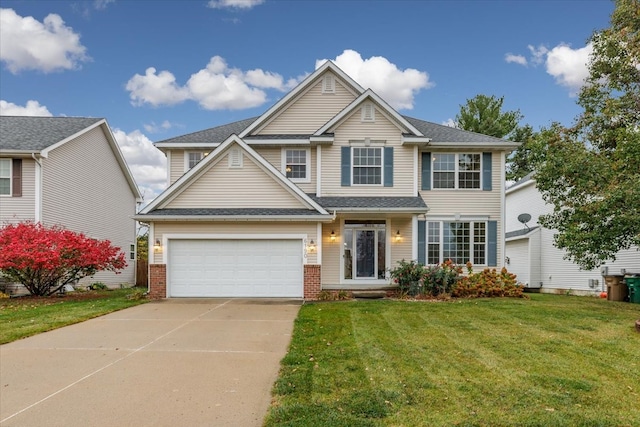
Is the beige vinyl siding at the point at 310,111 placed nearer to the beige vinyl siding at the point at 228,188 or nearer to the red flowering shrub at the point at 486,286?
the beige vinyl siding at the point at 228,188

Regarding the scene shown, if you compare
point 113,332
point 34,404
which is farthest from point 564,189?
point 34,404

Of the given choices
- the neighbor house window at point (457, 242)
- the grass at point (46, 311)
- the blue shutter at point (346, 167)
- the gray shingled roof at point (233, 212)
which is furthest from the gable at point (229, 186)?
the neighbor house window at point (457, 242)

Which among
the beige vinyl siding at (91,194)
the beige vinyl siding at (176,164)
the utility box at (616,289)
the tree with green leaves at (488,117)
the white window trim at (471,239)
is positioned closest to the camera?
the utility box at (616,289)

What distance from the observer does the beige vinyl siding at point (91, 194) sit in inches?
705

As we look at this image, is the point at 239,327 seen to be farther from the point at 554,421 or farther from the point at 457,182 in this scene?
the point at 457,182

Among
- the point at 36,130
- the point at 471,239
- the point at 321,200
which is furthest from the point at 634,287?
the point at 36,130

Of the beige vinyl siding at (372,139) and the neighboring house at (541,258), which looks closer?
the beige vinyl siding at (372,139)

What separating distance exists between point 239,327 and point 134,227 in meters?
18.2

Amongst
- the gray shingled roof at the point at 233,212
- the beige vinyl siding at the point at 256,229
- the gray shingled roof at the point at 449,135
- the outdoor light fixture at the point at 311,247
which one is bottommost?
the outdoor light fixture at the point at 311,247

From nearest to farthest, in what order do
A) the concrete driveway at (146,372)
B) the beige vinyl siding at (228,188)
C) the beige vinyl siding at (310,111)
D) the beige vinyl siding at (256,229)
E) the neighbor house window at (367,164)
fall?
the concrete driveway at (146,372)
the beige vinyl siding at (256,229)
the beige vinyl siding at (228,188)
the neighbor house window at (367,164)
the beige vinyl siding at (310,111)

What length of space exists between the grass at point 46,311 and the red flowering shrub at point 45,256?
0.73 m

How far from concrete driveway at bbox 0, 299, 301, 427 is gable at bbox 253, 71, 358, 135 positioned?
29.0 ft

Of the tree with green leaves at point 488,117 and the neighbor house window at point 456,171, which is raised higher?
the tree with green leaves at point 488,117

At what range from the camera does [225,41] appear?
2336 centimetres
